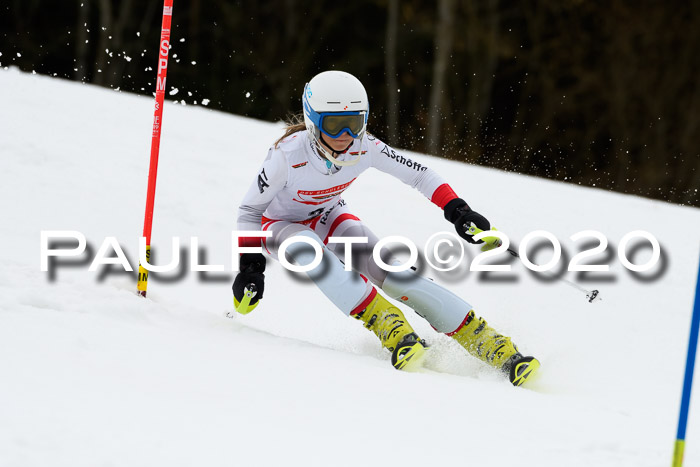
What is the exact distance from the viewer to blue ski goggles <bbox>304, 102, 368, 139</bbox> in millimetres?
3785

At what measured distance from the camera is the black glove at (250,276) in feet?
12.2

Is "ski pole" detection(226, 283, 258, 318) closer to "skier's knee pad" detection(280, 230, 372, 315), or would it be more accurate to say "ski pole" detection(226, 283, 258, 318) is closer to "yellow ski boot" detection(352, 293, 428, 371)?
"skier's knee pad" detection(280, 230, 372, 315)

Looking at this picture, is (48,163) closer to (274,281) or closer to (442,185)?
(274,281)

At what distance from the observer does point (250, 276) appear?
3.71 meters

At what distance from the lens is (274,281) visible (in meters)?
5.76

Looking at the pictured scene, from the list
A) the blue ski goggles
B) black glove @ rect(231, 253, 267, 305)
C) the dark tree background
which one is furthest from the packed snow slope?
the dark tree background

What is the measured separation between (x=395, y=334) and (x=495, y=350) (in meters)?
0.48

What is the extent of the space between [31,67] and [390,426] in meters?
18.7

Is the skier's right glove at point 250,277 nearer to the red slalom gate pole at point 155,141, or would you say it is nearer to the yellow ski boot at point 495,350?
the red slalom gate pole at point 155,141

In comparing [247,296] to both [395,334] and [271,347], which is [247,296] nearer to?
[271,347]

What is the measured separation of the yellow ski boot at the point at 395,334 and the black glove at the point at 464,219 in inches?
20.9

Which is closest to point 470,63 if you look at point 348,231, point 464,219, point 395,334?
point 348,231

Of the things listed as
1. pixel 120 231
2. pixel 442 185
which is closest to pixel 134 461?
pixel 442 185

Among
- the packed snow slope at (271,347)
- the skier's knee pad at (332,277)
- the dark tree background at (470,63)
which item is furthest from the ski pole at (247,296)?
the dark tree background at (470,63)
